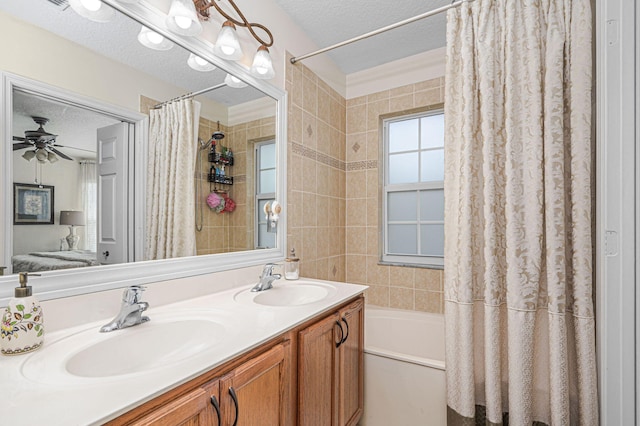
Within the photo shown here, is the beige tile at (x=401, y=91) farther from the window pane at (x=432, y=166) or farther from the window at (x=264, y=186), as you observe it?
the window at (x=264, y=186)

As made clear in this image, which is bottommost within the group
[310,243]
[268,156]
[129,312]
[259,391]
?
[259,391]

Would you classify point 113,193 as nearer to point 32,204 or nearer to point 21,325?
point 32,204

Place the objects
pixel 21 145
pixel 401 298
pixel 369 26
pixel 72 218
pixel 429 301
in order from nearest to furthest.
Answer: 1. pixel 21 145
2. pixel 72 218
3. pixel 369 26
4. pixel 429 301
5. pixel 401 298

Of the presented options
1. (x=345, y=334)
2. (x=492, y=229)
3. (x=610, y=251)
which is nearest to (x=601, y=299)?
(x=610, y=251)

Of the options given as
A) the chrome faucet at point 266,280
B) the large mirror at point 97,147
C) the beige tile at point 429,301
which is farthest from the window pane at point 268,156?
the beige tile at point 429,301

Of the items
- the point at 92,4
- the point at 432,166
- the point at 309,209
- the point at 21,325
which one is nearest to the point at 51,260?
the point at 21,325

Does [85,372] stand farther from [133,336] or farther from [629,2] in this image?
[629,2]

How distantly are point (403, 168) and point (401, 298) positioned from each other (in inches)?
44.3

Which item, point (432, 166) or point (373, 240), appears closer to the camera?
point (432, 166)

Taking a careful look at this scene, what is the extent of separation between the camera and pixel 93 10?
1.01 metres

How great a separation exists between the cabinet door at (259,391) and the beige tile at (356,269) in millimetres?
1662

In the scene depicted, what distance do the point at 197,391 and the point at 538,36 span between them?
1.97 m

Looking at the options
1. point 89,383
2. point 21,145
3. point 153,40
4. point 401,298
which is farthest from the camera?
point 401,298

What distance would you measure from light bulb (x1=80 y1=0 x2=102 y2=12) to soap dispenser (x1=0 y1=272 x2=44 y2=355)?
2.92 feet
